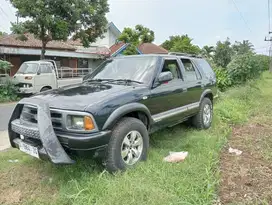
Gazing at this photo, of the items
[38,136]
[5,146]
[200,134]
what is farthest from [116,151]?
[5,146]

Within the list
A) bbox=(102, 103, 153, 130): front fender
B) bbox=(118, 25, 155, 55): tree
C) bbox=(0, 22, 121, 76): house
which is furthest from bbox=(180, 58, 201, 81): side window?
bbox=(118, 25, 155, 55): tree

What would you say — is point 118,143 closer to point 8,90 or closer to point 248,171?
point 248,171

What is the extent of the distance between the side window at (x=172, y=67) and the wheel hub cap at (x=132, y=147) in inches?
56.3

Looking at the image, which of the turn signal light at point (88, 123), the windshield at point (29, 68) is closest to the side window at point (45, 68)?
the windshield at point (29, 68)

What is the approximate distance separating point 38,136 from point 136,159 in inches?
54.2

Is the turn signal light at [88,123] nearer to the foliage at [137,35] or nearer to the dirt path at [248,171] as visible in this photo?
the dirt path at [248,171]

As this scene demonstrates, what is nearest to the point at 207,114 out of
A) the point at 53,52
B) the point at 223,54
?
the point at 53,52

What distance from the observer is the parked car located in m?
3.07

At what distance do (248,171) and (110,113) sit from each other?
2149 mm

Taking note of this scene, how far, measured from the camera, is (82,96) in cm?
346

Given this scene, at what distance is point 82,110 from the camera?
3.07 meters

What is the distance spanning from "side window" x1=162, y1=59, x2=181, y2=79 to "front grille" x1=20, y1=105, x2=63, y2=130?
2.10 metres

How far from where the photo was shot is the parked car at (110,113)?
3070mm

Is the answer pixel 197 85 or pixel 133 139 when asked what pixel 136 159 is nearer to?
pixel 133 139
